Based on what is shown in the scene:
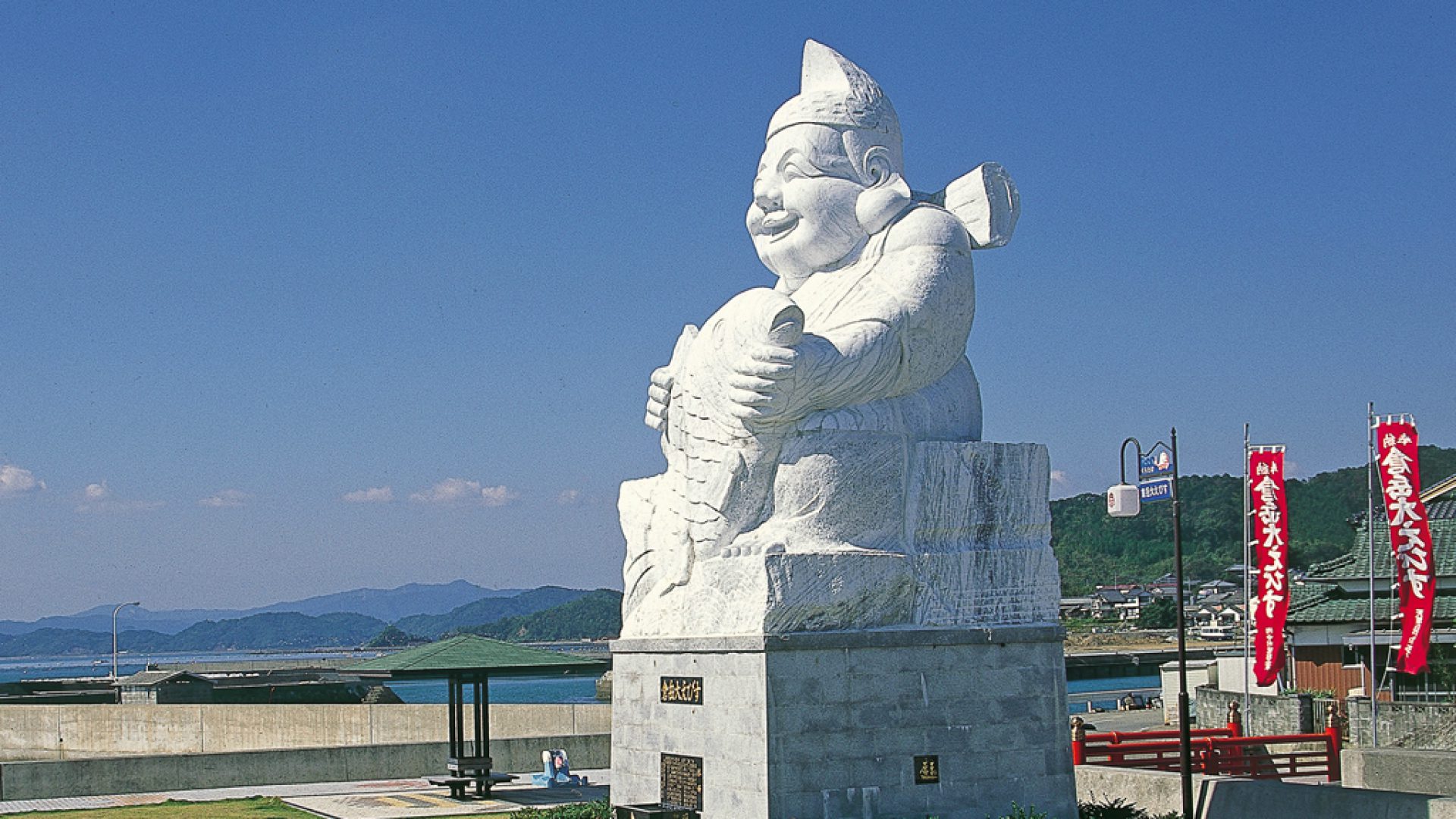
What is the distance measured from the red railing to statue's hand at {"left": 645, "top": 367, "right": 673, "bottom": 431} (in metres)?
5.65

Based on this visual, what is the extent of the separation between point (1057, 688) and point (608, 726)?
1525cm

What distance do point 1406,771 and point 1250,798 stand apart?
1.39 m

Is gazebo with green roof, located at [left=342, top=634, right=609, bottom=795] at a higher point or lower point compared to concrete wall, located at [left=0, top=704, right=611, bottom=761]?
higher

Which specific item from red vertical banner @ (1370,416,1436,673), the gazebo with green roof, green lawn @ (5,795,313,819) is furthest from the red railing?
green lawn @ (5,795,313,819)

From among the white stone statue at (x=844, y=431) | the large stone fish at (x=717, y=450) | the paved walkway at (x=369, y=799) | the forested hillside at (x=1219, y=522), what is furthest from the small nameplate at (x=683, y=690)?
the forested hillside at (x=1219, y=522)

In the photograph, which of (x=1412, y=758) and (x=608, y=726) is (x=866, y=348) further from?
(x=608, y=726)

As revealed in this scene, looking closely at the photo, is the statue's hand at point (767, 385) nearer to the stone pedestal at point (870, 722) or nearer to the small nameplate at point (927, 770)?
the stone pedestal at point (870, 722)

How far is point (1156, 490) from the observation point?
12.9 meters

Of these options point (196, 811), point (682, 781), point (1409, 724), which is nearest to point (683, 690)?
point (682, 781)

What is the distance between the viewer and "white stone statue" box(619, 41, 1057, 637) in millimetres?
11492

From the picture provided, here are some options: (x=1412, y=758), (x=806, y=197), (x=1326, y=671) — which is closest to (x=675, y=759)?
(x=806, y=197)

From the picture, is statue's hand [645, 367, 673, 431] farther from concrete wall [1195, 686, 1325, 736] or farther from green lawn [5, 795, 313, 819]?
concrete wall [1195, 686, 1325, 736]

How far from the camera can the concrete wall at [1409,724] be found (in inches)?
760

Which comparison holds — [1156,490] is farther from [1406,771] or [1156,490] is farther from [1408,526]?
[1408,526]
